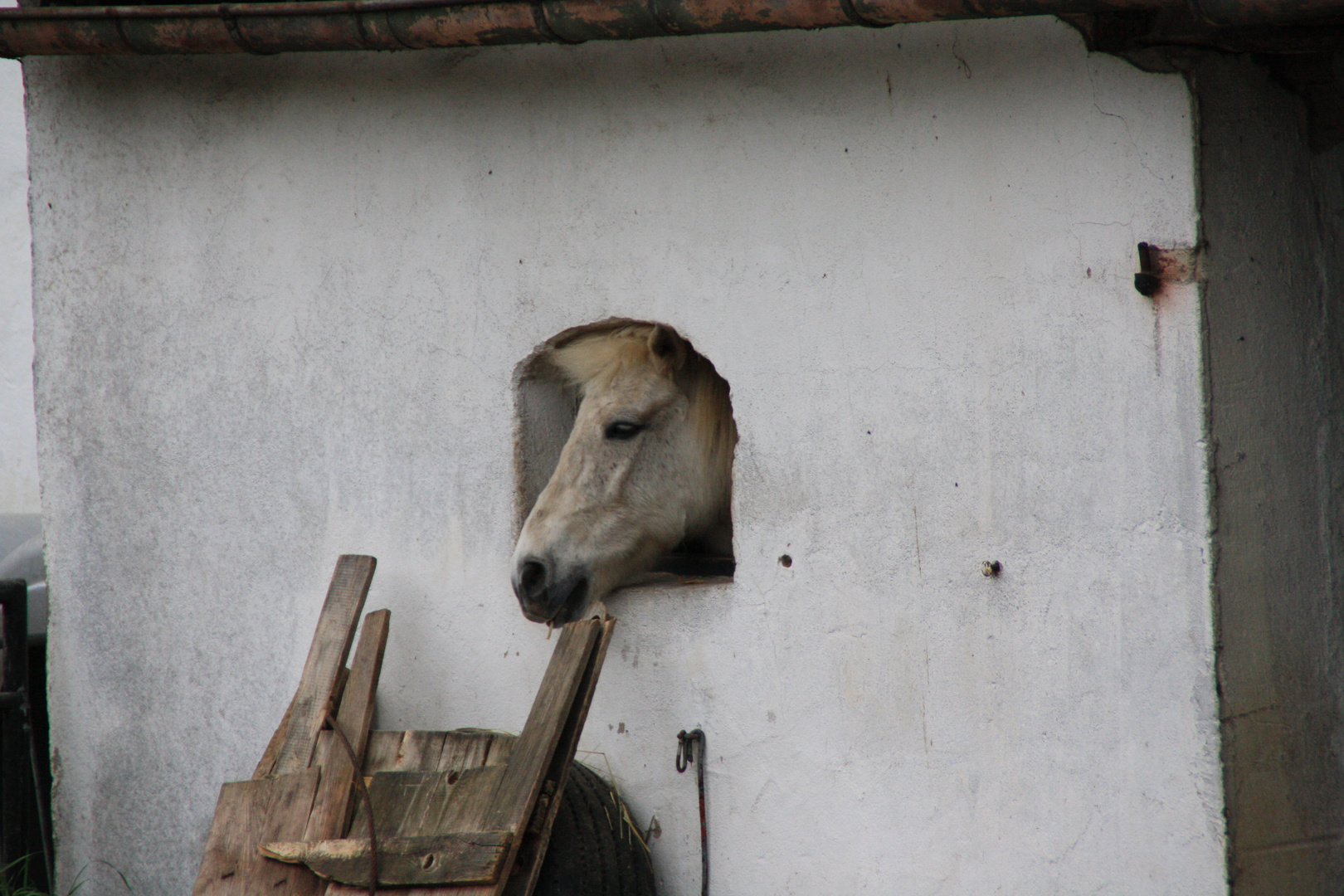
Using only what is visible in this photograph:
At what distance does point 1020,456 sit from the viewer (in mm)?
2693

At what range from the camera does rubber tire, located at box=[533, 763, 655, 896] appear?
283 cm

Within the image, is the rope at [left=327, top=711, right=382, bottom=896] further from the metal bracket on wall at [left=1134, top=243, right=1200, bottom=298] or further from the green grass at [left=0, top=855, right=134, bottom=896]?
the metal bracket on wall at [left=1134, top=243, right=1200, bottom=298]

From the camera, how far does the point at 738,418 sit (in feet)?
10.0

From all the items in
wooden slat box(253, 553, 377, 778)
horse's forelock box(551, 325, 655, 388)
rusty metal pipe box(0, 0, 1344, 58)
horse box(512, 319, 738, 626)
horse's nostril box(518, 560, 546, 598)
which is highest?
rusty metal pipe box(0, 0, 1344, 58)

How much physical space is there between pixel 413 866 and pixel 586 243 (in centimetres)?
166

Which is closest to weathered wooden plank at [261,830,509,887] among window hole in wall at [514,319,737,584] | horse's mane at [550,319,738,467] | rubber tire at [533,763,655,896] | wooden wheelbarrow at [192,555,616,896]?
wooden wheelbarrow at [192,555,616,896]

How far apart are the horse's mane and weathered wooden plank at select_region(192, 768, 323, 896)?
135 cm

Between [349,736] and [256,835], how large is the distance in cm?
33

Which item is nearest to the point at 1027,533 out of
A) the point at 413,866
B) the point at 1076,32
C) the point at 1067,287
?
the point at 1067,287

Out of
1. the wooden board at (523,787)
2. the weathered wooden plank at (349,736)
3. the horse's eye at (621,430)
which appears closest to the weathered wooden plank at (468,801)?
the wooden board at (523,787)

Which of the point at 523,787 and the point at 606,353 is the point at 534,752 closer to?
the point at 523,787

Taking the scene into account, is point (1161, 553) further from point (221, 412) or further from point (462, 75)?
point (221, 412)

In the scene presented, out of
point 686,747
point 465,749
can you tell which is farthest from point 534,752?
point 686,747

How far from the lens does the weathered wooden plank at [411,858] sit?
266 cm
